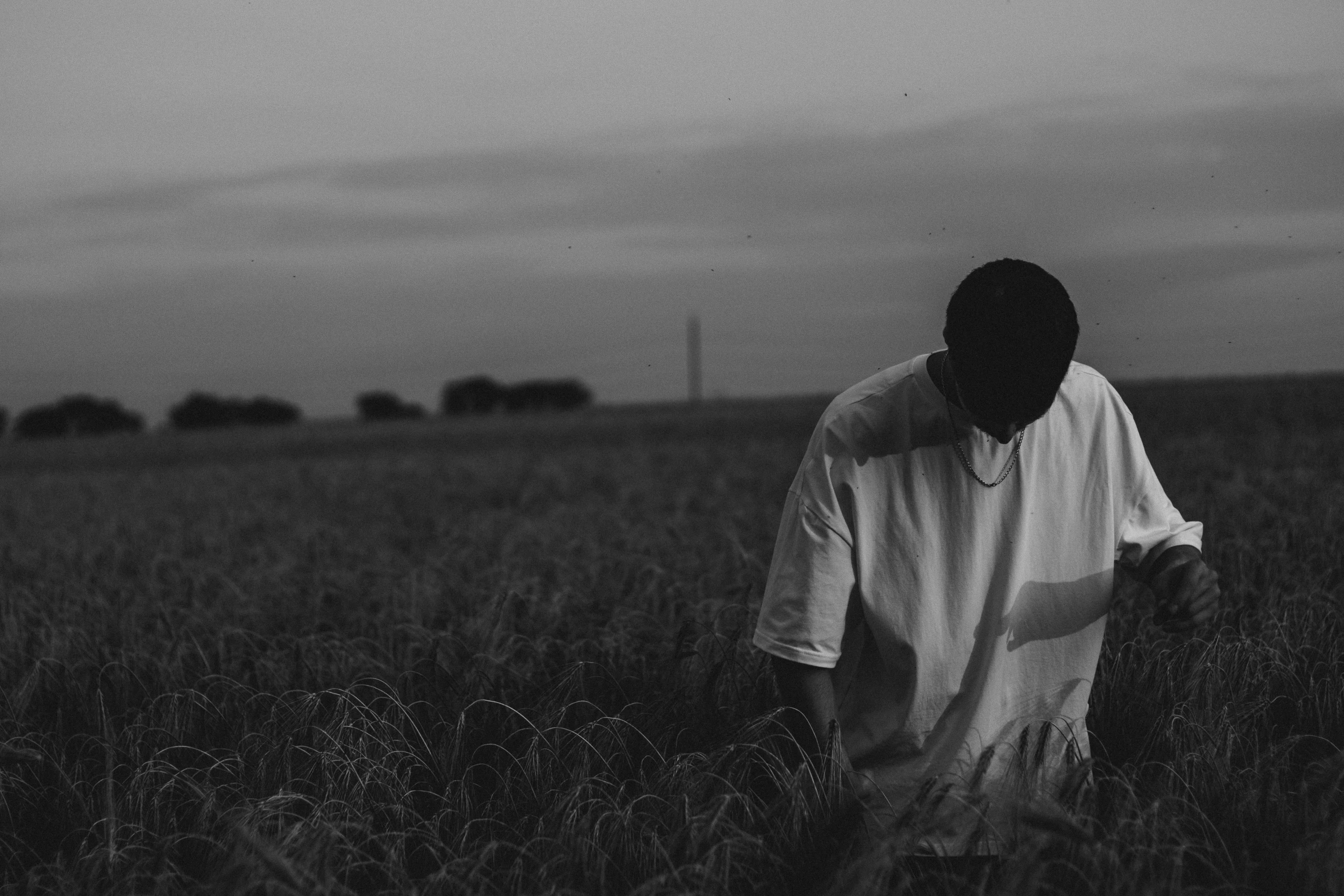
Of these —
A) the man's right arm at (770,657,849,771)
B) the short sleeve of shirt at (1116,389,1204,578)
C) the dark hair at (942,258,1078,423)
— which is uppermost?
the dark hair at (942,258,1078,423)

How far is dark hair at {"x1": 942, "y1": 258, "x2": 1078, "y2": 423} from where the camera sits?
1.87 meters

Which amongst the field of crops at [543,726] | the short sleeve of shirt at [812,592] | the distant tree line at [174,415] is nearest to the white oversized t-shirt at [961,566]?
the short sleeve of shirt at [812,592]

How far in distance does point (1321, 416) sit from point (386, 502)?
12448 millimetres

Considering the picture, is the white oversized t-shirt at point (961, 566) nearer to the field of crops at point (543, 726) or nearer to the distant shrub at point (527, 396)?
the field of crops at point (543, 726)

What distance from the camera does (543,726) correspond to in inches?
125

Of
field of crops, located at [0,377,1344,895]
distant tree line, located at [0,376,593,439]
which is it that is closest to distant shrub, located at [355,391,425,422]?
distant tree line, located at [0,376,593,439]

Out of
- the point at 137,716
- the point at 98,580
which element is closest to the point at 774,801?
the point at 137,716

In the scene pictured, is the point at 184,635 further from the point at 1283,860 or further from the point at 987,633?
the point at 1283,860

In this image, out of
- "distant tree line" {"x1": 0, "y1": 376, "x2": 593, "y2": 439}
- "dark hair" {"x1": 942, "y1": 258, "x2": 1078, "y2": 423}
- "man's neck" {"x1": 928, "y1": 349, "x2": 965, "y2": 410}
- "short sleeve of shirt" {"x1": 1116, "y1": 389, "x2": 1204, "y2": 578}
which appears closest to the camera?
"dark hair" {"x1": 942, "y1": 258, "x2": 1078, "y2": 423}

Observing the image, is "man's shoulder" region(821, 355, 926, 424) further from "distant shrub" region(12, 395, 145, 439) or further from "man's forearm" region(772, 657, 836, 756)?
"distant shrub" region(12, 395, 145, 439)

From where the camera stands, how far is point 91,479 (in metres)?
16.9

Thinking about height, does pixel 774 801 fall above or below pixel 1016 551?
below

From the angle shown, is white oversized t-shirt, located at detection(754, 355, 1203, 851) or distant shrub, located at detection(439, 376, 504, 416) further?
distant shrub, located at detection(439, 376, 504, 416)

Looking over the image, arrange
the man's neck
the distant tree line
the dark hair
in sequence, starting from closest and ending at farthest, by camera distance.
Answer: the dark hair < the man's neck < the distant tree line
